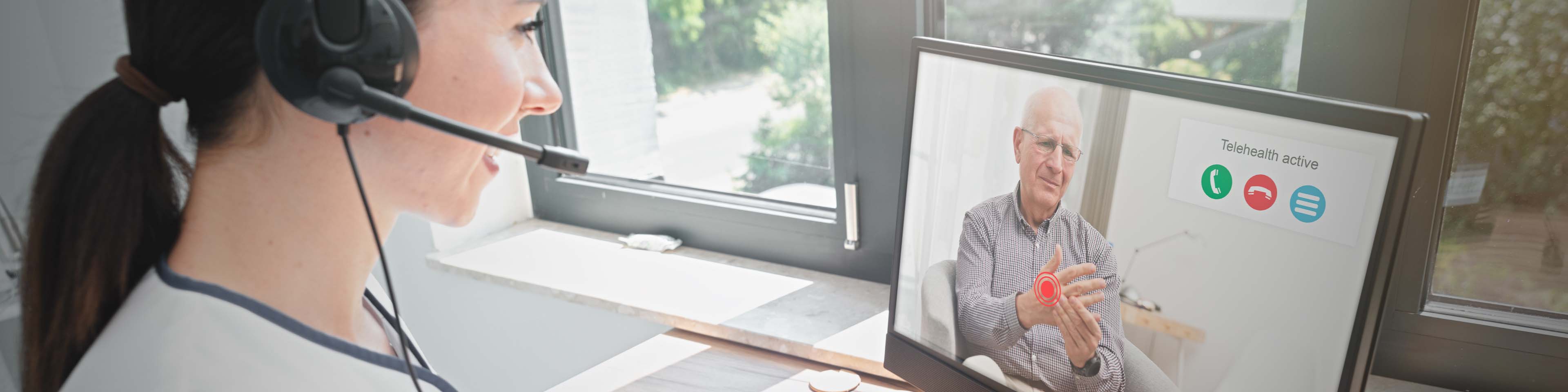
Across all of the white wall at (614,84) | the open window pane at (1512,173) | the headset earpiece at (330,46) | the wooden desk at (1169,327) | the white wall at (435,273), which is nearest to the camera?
the headset earpiece at (330,46)

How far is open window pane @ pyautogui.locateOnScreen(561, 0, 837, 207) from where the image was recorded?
1347 millimetres

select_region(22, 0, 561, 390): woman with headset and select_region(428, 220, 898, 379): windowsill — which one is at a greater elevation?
select_region(22, 0, 561, 390): woman with headset

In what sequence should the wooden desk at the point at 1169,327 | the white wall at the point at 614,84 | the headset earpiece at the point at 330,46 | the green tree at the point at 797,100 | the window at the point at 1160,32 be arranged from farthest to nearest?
the white wall at the point at 614,84, the green tree at the point at 797,100, the window at the point at 1160,32, the wooden desk at the point at 1169,327, the headset earpiece at the point at 330,46

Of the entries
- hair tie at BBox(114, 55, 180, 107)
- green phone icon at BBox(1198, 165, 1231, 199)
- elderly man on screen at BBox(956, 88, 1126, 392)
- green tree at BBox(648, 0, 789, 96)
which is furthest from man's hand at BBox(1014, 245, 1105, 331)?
green tree at BBox(648, 0, 789, 96)

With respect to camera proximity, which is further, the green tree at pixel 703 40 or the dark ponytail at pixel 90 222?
the green tree at pixel 703 40

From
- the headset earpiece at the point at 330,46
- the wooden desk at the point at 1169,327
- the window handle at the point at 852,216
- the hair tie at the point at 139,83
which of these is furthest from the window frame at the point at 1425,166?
the hair tie at the point at 139,83

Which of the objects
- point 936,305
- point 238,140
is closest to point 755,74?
point 936,305

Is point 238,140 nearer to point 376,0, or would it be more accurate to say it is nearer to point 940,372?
point 376,0

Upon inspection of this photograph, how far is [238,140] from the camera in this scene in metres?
0.55

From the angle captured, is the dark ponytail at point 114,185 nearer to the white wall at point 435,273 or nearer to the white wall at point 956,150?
the white wall at point 956,150

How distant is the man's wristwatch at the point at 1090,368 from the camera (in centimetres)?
66

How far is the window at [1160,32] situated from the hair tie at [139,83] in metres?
0.75

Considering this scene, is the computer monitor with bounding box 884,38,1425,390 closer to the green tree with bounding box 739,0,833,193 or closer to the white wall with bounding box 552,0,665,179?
the green tree with bounding box 739,0,833,193

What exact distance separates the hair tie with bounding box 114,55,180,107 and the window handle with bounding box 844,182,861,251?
916 millimetres
